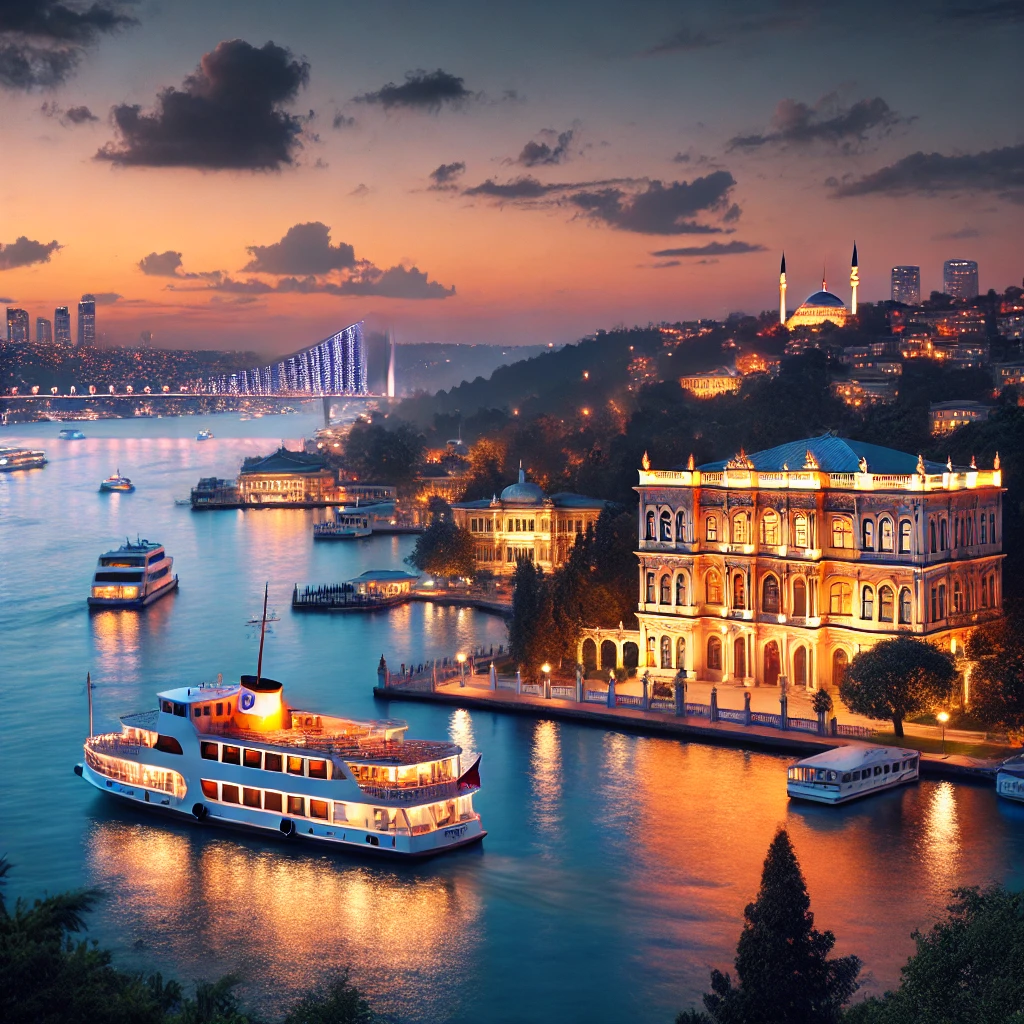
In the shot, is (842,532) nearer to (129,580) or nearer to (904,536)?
(904,536)

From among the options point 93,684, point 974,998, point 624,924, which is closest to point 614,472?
point 93,684

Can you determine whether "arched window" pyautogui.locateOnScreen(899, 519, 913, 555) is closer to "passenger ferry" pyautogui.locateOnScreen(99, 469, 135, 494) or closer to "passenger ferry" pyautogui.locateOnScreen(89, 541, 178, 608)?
"passenger ferry" pyautogui.locateOnScreen(89, 541, 178, 608)

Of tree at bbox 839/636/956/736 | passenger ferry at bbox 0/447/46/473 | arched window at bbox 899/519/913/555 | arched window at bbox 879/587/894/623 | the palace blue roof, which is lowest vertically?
tree at bbox 839/636/956/736

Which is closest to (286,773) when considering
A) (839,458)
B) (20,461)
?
(839,458)

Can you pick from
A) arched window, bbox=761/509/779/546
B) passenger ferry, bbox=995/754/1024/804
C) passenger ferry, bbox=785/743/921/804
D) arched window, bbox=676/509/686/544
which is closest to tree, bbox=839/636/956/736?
passenger ferry, bbox=785/743/921/804

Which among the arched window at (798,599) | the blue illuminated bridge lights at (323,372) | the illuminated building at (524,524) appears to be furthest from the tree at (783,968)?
the blue illuminated bridge lights at (323,372)

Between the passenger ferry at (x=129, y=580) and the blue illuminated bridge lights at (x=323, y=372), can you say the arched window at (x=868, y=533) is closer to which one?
the passenger ferry at (x=129, y=580)
